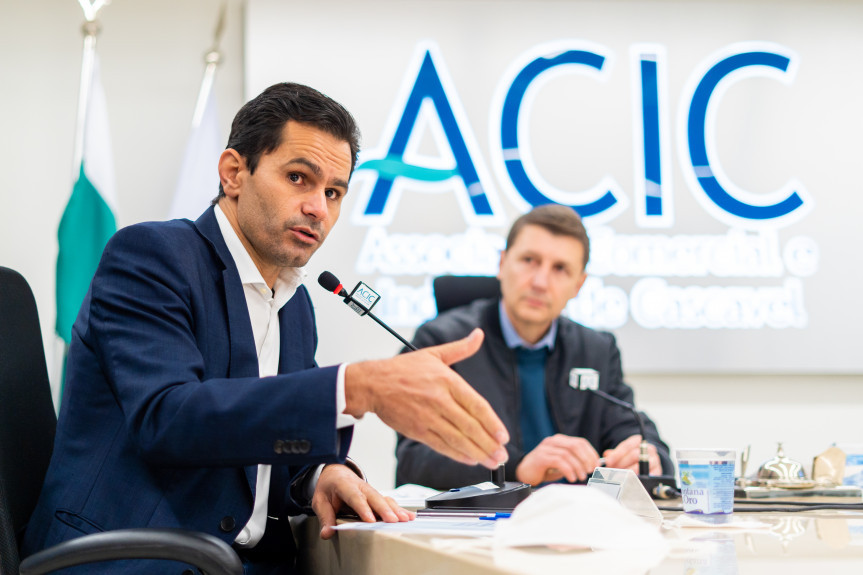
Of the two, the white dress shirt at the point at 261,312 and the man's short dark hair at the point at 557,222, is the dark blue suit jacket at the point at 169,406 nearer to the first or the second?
the white dress shirt at the point at 261,312

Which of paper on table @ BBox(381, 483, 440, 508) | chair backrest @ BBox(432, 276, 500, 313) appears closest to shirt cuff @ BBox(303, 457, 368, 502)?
paper on table @ BBox(381, 483, 440, 508)

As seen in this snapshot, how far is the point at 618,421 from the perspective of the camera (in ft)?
8.66

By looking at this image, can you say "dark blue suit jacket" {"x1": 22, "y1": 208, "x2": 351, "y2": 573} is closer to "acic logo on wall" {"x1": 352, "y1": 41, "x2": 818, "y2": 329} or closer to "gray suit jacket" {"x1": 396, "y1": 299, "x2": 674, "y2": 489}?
"gray suit jacket" {"x1": 396, "y1": 299, "x2": 674, "y2": 489}

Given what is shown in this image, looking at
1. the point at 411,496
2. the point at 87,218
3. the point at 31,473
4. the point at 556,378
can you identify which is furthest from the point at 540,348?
the point at 87,218

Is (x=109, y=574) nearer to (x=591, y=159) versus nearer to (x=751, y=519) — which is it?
(x=751, y=519)

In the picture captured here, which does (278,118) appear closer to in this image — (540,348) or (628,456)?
(628,456)

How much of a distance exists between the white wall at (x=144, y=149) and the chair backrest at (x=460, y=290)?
2.60ft

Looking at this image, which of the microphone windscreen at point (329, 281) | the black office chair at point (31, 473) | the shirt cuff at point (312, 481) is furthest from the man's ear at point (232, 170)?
the shirt cuff at point (312, 481)

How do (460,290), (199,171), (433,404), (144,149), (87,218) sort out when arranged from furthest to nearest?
(144,149)
(199,171)
(87,218)
(460,290)
(433,404)

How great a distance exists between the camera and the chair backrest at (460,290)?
9.66 feet

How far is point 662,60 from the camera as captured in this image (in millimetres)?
3912

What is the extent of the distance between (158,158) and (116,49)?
0.51 m

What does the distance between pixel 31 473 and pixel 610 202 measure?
287 cm

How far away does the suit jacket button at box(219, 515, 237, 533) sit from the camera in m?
1.37
